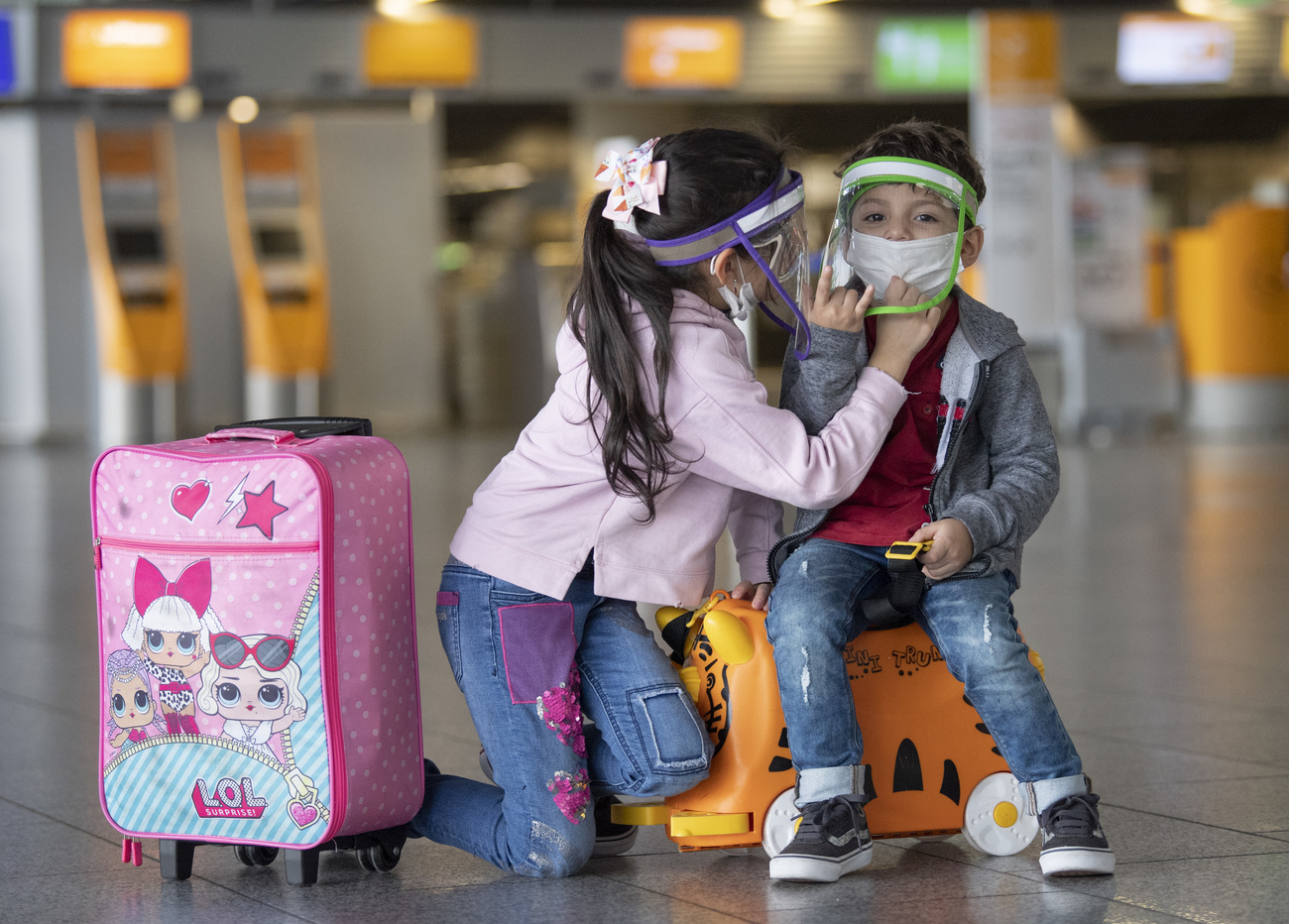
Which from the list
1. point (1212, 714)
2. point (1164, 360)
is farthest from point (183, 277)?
point (1212, 714)

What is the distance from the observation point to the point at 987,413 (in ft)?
7.25

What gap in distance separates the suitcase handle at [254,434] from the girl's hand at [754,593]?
664 mm

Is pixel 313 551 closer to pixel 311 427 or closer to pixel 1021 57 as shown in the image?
pixel 311 427

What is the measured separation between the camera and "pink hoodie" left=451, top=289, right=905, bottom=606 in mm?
2062

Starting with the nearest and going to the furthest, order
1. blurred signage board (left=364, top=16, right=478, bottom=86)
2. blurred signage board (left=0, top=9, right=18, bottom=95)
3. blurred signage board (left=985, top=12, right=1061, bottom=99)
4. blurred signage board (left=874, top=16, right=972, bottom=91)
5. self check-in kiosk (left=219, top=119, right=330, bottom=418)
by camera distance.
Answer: blurred signage board (left=985, top=12, right=1061, bottom=99), self check-in kiosk (left=219, top=119, right=330, bottom=418), blurred signage board (left=0, top=9, right=18, bottom=95), blurred signage board (left=364, top=16, right=478, bottom=86), blurred signage board (left=874, top=16, right=972, bottom=91)

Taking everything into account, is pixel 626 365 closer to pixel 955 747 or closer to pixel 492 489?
pixel 492 489

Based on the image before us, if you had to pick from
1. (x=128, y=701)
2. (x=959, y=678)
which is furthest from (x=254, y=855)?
(x=959, y=678)

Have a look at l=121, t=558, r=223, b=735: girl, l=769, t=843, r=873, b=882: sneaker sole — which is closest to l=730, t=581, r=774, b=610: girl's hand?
l=769, t=843, r=873, b=882: sneaker sole

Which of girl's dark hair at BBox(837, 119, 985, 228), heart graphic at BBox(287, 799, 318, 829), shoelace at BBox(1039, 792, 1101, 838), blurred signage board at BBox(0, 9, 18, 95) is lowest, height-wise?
shoelace at BBox(1039, 792, 1101, 838)

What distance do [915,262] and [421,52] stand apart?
1052 centimetres

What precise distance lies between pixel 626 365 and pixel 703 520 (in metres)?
0.25

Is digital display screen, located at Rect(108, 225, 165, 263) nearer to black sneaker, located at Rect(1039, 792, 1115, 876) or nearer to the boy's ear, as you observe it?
the boy's ear

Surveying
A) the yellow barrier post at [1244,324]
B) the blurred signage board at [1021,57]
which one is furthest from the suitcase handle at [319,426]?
the yellow barrier post at [1244,324]

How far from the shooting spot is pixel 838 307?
2.11 m
